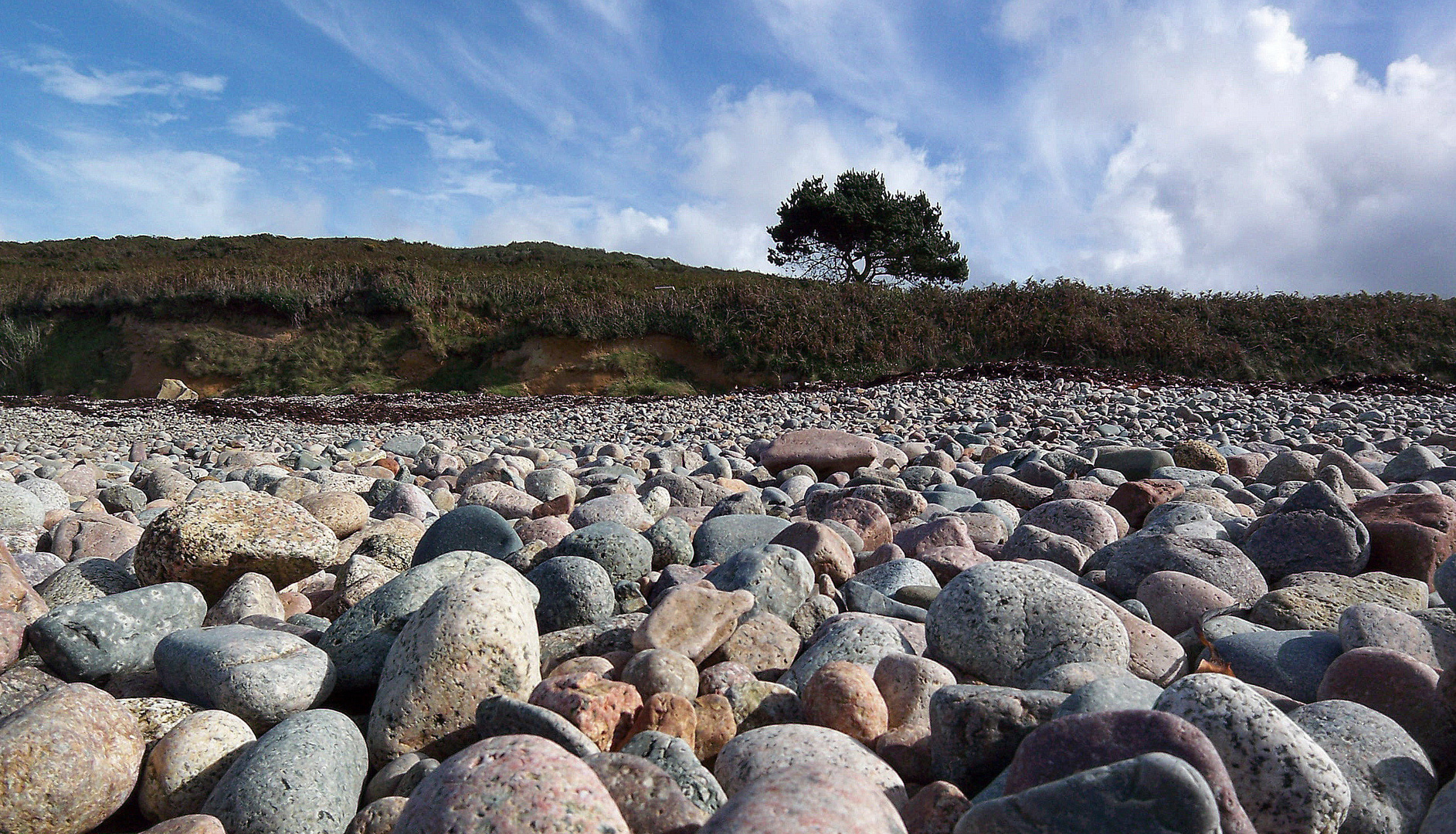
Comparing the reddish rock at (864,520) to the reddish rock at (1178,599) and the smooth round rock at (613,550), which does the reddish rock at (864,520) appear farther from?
the reddish rock at (1178,599)

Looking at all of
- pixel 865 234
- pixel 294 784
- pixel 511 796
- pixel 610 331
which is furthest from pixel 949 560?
pixel 865 234

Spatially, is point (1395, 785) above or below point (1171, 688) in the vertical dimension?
below

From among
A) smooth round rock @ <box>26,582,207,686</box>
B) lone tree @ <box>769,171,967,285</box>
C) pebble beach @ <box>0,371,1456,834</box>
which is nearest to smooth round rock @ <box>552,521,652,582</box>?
pebble beach @ <box>0,371,1456,834</box>

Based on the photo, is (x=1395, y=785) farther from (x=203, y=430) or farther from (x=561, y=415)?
(x=203, y=430)

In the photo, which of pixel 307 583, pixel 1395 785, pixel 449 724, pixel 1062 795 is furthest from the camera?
pixel 307 583

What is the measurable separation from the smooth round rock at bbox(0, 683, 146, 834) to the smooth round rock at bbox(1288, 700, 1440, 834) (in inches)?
84.2

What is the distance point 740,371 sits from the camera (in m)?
19.0

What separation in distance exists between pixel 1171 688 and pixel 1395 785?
0.37 meters

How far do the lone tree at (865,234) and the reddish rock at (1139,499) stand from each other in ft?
91.5

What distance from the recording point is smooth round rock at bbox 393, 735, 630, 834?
1130 mm

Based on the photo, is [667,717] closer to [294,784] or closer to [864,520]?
[294,784]

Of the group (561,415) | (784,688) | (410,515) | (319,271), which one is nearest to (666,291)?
(561,415)

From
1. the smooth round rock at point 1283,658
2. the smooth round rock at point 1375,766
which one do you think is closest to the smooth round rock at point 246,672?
→ the smooth round rock at point 1375,766

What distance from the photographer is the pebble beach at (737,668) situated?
3.97 ft
